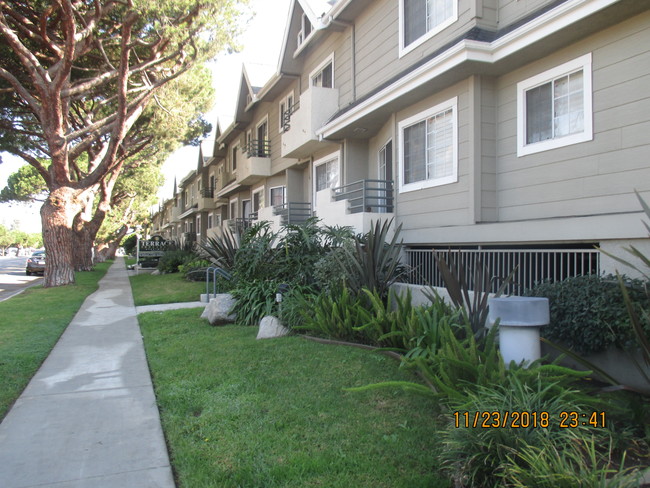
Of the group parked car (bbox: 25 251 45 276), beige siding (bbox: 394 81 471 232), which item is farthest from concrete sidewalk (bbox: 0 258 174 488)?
parked car (bbox: 25 251 45 276)

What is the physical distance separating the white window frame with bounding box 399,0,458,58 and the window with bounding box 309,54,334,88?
12.1 ft

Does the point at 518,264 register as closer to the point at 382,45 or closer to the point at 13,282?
the point at 382,45

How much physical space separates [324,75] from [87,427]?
11.9 metres

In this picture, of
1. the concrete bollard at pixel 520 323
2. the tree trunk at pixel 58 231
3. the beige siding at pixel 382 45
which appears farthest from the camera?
the tree trunk at pixel 58 231

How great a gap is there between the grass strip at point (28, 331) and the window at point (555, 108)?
24.8ft

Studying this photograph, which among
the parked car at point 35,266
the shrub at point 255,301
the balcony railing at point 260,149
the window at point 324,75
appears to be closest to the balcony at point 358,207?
the shrub at point 255,301

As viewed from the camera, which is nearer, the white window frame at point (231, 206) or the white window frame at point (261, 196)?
the white window frame at point (261, 196)

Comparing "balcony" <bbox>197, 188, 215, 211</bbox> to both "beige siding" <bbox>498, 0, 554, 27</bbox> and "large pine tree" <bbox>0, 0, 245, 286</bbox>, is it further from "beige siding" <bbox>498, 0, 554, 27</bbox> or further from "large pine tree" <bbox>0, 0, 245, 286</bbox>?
"beige siding" <bbox>498, 0, 554, 27</bbox>

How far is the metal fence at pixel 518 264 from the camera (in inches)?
238

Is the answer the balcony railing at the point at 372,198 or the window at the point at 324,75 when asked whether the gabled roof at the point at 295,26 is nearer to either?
the window at the point at 324,75

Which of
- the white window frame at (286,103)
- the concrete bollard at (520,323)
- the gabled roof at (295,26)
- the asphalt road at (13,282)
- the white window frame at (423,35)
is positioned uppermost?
the gabled roof at (295,26)

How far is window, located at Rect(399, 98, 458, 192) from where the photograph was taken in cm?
864

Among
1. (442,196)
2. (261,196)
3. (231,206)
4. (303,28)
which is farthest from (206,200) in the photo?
(442,196)

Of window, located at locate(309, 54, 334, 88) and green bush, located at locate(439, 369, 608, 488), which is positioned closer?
green bush, located at locate(439, 369, 608, 488)
